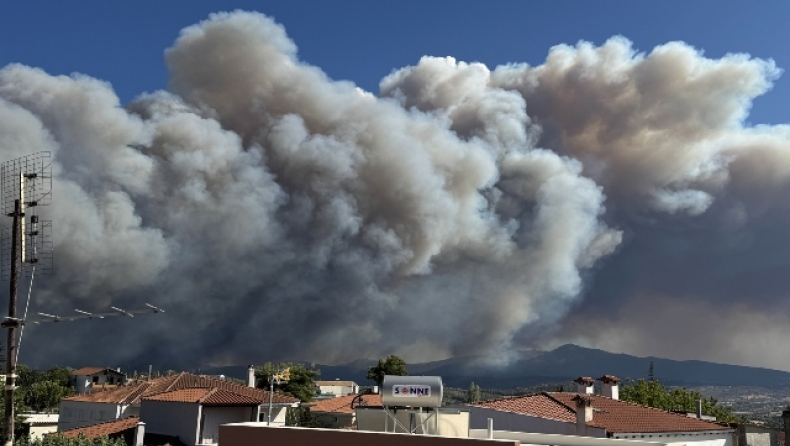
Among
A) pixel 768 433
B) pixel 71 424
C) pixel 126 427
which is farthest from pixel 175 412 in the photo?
pixel 768 433

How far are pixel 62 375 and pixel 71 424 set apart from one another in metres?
87.2

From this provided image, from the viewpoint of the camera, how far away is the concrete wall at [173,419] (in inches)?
2007

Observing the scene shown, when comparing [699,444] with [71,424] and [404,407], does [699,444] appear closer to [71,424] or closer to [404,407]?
[404,407]

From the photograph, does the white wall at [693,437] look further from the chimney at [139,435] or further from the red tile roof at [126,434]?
the red tile roof at [126,434]

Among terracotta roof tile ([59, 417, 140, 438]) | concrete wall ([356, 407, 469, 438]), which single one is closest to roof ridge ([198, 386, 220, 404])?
terracotta roof tile ([59, 417, 140, 438])

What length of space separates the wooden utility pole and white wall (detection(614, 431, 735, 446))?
2955cm

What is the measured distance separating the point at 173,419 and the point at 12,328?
89.2ft

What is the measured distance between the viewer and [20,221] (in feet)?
95.3

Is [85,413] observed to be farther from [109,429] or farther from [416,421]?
[416,421]

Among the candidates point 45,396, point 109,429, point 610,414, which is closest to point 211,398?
point 109,429

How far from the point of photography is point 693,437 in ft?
146

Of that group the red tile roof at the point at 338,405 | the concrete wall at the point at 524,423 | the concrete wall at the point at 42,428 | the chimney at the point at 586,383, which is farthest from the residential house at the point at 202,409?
the chimney at the point at 586,383

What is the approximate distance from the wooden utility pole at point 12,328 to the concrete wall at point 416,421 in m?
12.9

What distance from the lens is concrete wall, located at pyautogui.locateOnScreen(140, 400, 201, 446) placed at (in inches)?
2007
